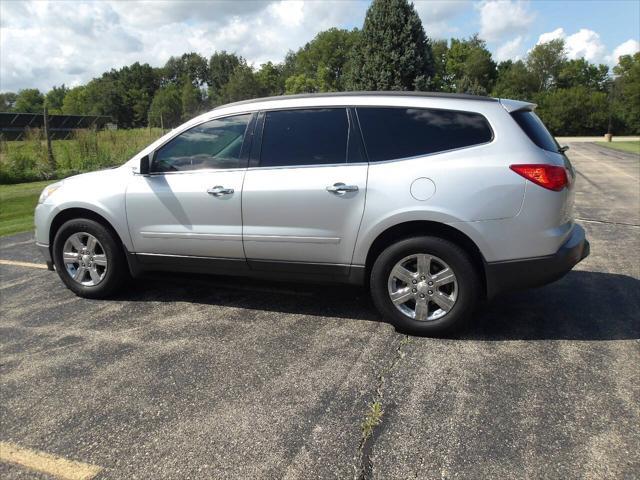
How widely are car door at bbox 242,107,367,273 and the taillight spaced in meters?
1.13

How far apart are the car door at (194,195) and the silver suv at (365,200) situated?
0.01m

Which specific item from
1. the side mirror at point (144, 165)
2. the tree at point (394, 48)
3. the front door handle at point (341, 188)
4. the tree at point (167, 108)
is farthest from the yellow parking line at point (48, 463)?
the tree at point (167, 108)

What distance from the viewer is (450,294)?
392 centimetres

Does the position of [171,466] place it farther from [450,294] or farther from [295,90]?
[295,90]

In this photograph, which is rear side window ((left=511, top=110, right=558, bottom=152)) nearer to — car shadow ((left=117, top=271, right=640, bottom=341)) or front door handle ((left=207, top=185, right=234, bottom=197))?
car shadow ((left=117, top=271, right=640, bottom=341))

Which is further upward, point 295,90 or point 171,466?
point 295,90

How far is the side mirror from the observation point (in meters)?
4.69

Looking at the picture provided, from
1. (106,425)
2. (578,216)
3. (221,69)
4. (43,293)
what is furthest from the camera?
(221,69)

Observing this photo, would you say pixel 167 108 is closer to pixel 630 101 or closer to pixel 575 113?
pixel 575 113

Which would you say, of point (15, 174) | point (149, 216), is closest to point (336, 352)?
point (149, 216)

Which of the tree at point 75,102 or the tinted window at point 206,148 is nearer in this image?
the tinted window at point 206,148

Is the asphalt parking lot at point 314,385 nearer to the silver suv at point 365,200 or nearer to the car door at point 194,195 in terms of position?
the silver suv at point 365,200

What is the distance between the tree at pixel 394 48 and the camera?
20922 millimetres

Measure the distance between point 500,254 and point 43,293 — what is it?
15.0ft
